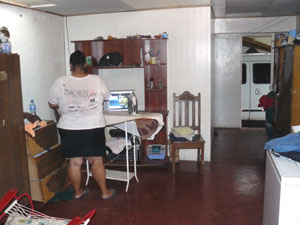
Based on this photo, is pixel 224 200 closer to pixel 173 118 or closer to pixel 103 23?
pixel 173 118

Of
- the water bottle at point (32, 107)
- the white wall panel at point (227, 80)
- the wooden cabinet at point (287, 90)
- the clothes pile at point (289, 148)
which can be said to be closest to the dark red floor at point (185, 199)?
the wooden cabinet at point (287, 90)

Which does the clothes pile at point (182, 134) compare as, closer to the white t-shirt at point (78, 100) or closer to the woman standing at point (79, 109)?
the woman standing at point (79, 109)

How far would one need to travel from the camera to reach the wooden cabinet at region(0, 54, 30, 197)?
3012 millimetres

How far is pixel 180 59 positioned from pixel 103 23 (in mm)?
1301

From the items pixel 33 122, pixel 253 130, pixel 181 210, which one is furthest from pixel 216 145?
pixel 33 122

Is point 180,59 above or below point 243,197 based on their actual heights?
above

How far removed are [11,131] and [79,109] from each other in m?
0.67

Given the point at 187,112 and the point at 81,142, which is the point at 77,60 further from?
the point at 187,112

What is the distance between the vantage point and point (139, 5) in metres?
4.44

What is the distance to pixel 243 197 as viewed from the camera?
3674mm

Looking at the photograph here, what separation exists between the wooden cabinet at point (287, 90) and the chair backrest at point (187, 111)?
1.25 m

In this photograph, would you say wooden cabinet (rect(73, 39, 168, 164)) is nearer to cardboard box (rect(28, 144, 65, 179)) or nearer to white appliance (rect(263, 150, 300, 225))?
cardboard box (rect(28, 144, 65, 179))

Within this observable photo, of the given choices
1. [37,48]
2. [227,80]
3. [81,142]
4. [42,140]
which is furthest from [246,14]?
[42,140]

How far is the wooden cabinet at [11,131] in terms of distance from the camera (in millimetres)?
3012
